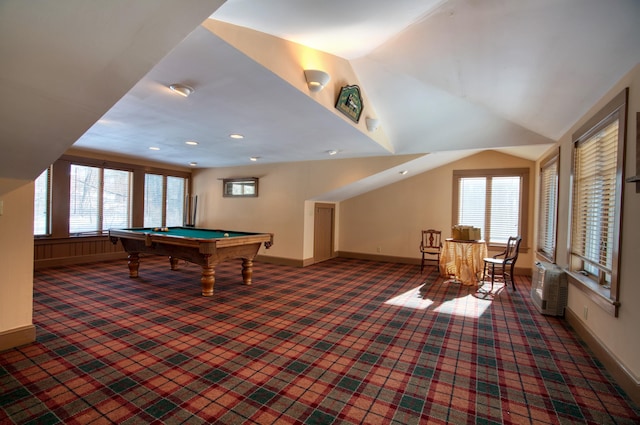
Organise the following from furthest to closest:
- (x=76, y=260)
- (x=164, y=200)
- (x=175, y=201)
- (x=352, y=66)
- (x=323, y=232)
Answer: (x=175, y=201) < (x=164, y=200) < (x=323, y=232) < (x=76, y=260) < (x=352, y=66)

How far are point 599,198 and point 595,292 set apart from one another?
88 cm

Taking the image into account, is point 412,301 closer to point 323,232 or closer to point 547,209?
point 547,209

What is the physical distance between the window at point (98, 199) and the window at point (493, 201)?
7.53 m

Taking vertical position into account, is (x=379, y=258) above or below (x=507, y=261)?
below

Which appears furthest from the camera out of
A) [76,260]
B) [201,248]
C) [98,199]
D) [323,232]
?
[323,232]

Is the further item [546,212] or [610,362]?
[546,212]

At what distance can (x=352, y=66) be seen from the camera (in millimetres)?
3584

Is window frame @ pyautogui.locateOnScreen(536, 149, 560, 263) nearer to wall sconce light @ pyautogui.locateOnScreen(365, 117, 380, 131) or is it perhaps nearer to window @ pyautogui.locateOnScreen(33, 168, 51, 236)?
wall sconce light @ pyautogui.locateOnScreen(365, 117, 380, 131)

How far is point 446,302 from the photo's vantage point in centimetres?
428

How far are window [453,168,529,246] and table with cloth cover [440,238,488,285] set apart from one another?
1.37m

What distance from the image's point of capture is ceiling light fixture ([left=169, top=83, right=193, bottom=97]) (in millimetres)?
2684

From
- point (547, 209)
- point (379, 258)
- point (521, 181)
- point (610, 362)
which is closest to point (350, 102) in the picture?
point (610, 362)

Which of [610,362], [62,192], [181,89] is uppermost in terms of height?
[181,89]

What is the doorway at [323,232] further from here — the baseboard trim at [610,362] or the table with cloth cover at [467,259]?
the baseboard trim at [610,362]
